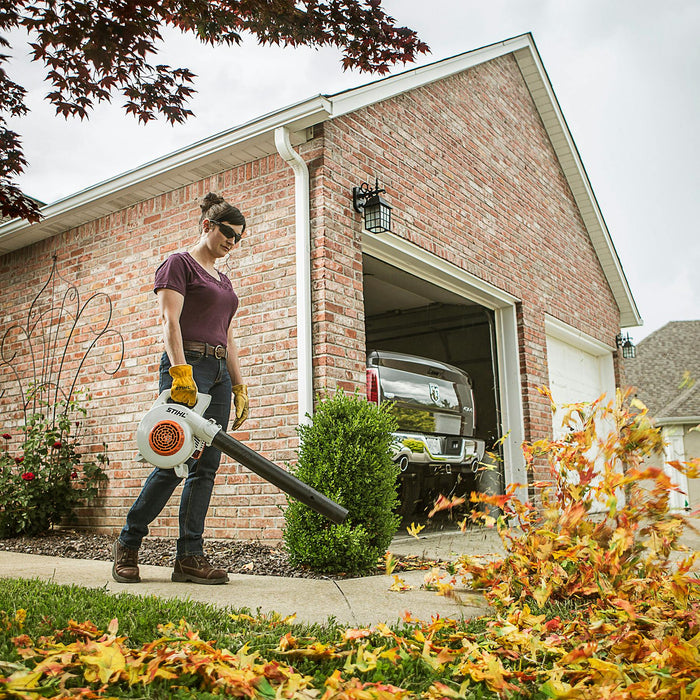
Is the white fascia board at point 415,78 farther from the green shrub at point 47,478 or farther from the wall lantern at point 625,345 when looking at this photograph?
the wall lantern at point 625,345

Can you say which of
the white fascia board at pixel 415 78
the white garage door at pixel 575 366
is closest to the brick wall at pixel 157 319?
the white fascia board at pixel 415 78

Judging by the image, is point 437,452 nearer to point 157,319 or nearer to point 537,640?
point 157,319

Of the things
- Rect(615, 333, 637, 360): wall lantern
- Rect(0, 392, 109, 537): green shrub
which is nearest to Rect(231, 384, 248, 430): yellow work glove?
Rect(0, 392, 109, 537): green shrub

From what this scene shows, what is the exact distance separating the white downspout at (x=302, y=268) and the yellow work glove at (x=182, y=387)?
1.74m

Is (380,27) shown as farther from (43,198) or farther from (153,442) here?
(43,198)

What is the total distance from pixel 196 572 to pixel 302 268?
7.97 feet

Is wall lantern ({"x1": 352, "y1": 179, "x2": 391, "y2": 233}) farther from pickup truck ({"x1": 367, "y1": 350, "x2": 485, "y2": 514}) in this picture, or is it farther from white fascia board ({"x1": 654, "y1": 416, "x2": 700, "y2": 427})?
white fascia board ({"x1": 654, "y1": 416, "x2": 700, "y2": 427})

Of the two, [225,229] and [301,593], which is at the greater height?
[225,229]

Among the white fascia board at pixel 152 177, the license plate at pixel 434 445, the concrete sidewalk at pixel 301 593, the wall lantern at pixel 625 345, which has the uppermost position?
the white fascia board at pixel 152 177

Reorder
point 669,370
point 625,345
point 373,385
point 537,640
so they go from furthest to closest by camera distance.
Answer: point 669,370
point 625,345
point 373,385
point 537,640

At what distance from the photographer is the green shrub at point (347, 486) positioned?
3.93 m

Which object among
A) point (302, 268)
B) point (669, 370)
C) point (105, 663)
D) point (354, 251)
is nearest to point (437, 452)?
point (354, 251)

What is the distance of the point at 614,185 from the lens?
1277cm

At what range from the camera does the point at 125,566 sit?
3381 mm
